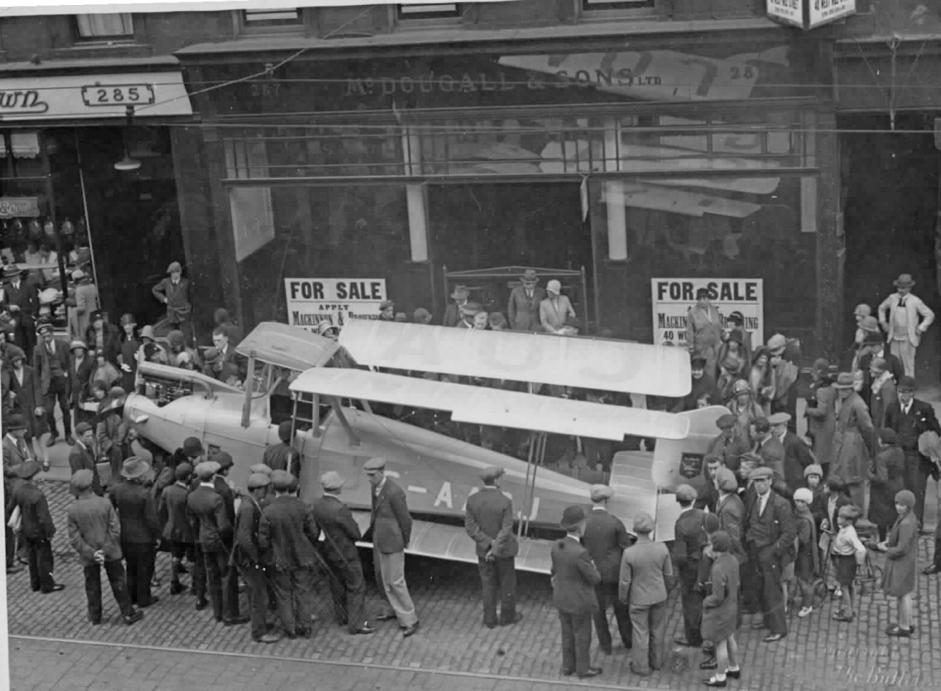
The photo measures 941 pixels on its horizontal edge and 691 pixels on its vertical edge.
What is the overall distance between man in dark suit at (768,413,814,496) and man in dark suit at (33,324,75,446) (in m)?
6.23

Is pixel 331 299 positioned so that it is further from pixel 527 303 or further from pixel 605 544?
pixel 605 544

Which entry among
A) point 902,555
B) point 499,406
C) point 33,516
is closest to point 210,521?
point 33,516

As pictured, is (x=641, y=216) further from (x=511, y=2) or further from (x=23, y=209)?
(x=23, y=209)

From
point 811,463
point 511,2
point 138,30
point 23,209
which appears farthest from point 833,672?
point 23,209

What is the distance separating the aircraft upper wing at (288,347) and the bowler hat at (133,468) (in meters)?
1.13

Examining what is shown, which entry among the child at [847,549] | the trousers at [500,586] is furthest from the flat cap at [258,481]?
the child at [847,549]

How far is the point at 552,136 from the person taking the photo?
433 inches

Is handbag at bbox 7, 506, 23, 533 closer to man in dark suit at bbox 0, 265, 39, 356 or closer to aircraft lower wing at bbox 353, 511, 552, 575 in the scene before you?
aircraft lower wing at bbox 353, 511, 552, 575

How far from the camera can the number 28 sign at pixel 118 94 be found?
1092cm

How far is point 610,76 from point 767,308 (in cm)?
245

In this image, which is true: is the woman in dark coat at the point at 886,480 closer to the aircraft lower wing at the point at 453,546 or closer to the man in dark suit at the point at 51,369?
the aircraft lower wing at the point at 453,546

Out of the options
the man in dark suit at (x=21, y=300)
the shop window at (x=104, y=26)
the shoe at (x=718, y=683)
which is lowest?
the shoe at (x=718, y=683)

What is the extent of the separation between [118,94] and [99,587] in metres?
4.46

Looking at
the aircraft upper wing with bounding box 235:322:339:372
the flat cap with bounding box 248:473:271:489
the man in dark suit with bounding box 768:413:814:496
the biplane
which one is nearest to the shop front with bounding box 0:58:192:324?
the biplane
